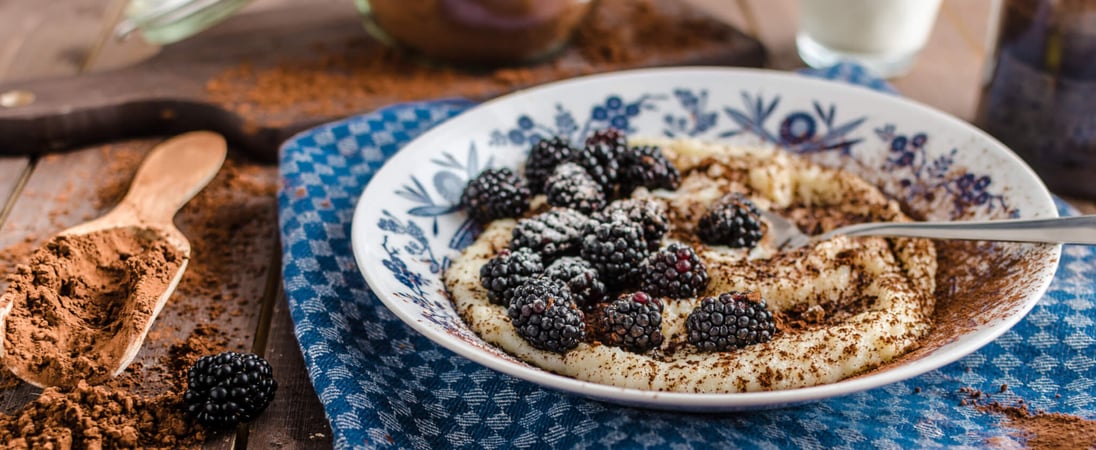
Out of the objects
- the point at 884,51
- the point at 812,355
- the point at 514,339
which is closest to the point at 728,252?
the point at 812,355

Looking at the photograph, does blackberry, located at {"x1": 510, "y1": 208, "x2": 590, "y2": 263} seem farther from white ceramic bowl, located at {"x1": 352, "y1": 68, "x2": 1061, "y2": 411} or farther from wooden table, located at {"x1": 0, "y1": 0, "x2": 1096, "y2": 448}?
wooden table, located at {"x1": 0, "y1": 0, "x2": 1096, "y2": 448}

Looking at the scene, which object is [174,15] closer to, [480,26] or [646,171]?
[480,26]

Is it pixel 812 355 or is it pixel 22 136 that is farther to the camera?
pixel 22 136

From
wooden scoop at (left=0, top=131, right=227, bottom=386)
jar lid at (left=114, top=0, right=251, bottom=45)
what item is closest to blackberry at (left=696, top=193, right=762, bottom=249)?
wooden scoop at (left=0, top=131, right=227, bottom=386)

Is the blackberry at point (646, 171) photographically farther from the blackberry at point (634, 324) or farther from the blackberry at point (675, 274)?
the blackberry at point (634, 324)

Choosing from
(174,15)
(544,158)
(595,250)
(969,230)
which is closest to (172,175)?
(174,15)

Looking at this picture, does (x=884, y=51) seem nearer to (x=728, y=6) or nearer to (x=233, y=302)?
(x=728, y=6)
